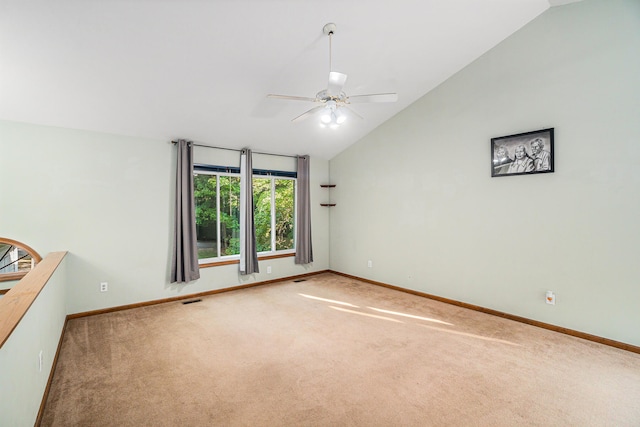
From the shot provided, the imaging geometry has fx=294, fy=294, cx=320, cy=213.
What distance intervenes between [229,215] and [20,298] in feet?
10.7

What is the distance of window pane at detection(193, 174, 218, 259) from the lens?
15.3ft

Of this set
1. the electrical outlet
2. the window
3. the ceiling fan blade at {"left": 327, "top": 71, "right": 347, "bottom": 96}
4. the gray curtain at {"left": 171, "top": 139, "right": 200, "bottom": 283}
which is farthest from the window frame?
the electrical outlet

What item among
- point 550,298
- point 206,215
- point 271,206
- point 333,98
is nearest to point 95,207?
point 206,215

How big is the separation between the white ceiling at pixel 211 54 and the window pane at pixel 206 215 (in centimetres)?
76

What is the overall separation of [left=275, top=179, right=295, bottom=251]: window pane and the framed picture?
349 centimetres

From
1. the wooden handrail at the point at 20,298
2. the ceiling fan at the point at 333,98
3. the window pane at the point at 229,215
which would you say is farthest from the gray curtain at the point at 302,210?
the wooden handrail at the point at 20,298

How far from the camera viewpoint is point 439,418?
1966 mm

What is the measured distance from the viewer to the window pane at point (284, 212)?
570 cm

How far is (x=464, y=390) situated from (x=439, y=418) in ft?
1.39

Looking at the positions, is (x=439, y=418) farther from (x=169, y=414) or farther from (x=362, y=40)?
(x=362, y=40)

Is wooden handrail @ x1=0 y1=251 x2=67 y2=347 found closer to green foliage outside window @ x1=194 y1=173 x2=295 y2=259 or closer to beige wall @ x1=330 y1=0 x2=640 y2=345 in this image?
green foliage outside window @ x1=194 y1=173 x2=295 y2=259

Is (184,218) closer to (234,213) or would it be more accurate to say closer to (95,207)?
(234,213)

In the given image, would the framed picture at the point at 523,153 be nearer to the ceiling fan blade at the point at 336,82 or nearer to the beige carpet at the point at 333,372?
the beige carpet at the point at 333,372

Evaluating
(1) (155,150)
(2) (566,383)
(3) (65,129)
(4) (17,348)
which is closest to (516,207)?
(2) (566,383)
